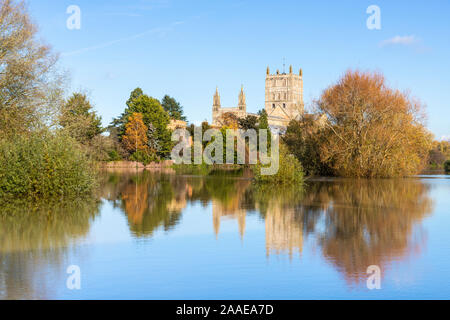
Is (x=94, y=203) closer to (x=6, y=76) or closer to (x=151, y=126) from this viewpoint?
(x=6, y=76)

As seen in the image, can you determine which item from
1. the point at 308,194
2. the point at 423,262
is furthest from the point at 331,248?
the point at 308,194

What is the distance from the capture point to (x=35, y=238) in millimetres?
11359

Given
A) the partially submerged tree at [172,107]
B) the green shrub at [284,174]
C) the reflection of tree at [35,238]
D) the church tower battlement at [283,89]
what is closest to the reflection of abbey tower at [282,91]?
the church tower battlement at [283,89]

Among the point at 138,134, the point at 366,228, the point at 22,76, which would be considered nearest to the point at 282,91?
the point at 138,134

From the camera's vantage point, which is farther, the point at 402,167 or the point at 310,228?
the point at 402,167

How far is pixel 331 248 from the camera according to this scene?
10.4 metres

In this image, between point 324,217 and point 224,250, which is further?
point 324,217

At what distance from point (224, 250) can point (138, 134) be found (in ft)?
198

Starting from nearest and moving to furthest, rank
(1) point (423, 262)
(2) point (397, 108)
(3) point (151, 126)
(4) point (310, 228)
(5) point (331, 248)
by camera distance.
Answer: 1. (1) point (423, 262)
2. (5) point (331, 248)
3. (4) point (310, 228)
4. (2) point (397, 108)
5. (3) point (151, 126)

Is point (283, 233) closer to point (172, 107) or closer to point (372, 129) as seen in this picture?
point (372, 129)

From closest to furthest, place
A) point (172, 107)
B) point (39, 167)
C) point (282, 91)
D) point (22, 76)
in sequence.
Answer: point (39, 167) < point (22, 76) < point (172, 107) < point (282, 91)

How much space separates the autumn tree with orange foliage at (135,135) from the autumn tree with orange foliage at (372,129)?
1386 inches
